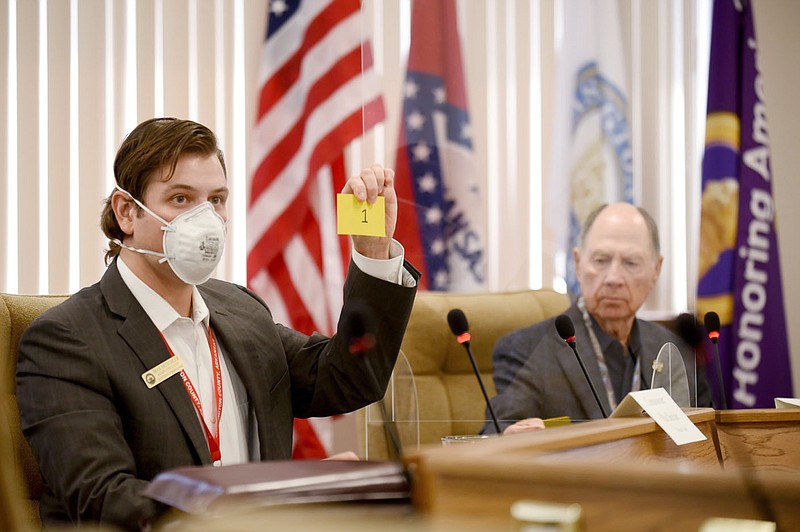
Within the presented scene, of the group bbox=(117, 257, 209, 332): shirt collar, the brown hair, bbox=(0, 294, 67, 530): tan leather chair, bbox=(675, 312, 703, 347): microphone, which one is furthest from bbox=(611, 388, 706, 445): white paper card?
bbox=(0, 294, 67, 530): tan leather chair

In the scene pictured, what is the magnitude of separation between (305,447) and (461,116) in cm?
160

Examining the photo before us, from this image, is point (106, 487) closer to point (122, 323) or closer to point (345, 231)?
point (122, 323)

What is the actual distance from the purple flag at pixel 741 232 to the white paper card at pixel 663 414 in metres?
1.90

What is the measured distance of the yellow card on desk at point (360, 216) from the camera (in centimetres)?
203

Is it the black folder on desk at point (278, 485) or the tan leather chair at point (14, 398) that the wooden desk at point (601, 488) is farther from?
the tan leather chair at point (14, 398)

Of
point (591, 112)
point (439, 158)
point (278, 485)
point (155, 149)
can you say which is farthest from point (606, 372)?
point (278, 485)

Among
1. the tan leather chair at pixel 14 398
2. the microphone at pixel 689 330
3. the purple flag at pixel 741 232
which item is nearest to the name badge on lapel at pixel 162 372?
the tan leather chair at pixel 14 398

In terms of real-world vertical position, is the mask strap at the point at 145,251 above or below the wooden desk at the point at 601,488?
above

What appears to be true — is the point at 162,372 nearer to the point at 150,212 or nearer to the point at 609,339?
the point at 150,212

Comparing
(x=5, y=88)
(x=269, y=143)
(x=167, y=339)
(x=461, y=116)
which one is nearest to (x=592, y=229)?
(x=461, y=116)

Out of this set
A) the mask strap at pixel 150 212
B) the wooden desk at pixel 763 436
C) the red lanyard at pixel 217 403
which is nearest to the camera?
the wooden desk at pixel 763 436

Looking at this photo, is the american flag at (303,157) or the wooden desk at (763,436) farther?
the american flag at (303,157)

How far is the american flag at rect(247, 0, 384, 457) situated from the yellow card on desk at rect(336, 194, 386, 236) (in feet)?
5.28

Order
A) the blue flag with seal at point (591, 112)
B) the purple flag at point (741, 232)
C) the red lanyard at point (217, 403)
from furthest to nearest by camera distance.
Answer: the purple flag at point (741, 232) → the blue flag with seal at point (591, 112) → the red lanyard at point (217, 403)
